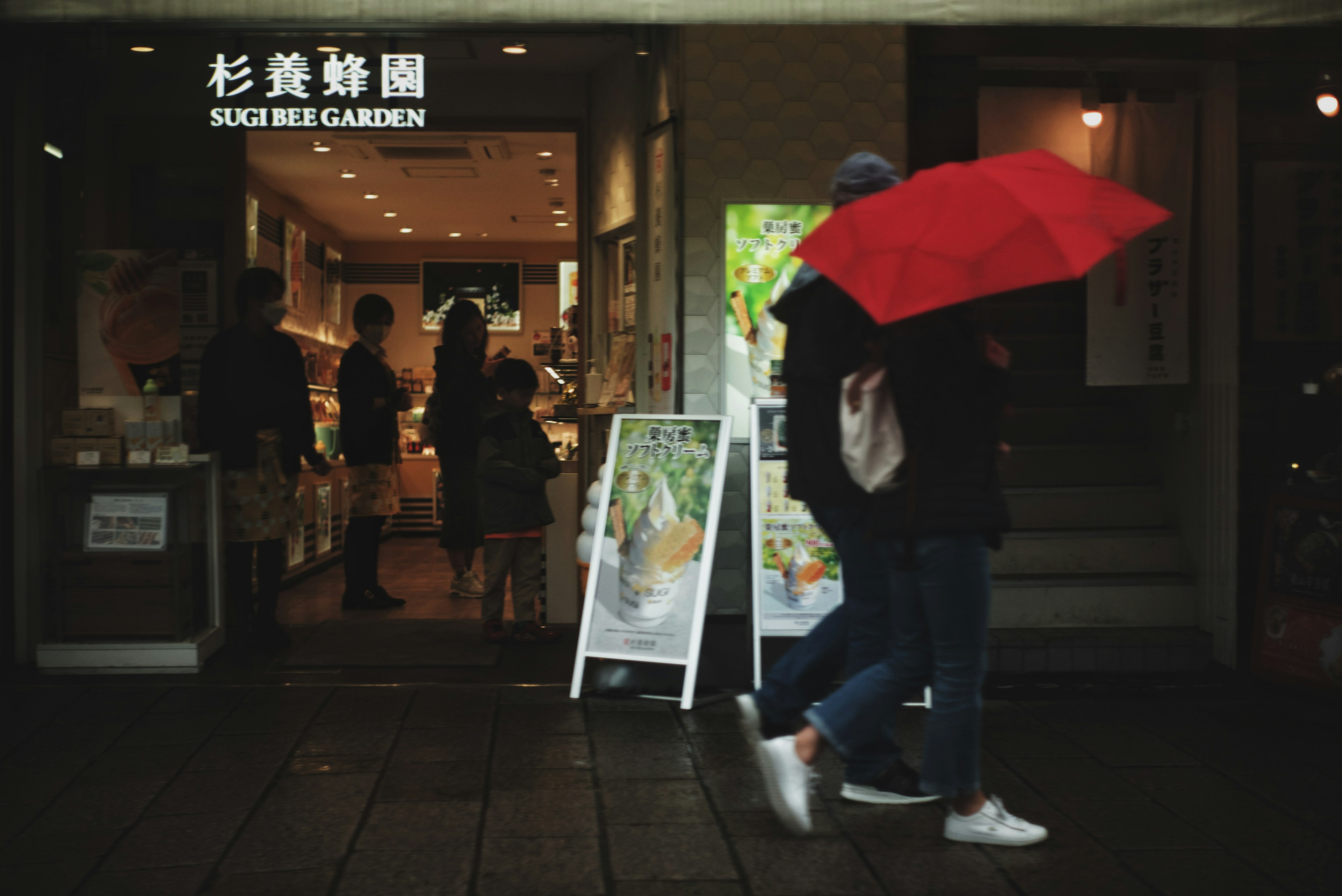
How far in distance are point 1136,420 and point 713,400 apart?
277 cm

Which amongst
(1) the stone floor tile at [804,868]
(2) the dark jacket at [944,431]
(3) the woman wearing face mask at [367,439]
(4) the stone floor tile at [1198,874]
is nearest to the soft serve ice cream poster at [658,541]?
(1) the stone floor tile at [804,868]

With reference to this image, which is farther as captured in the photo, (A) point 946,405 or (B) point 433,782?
(B) point 433,782

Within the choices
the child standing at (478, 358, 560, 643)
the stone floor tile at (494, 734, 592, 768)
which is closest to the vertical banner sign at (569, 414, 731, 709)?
the stone floor tile at (494, 734, 592, 768)

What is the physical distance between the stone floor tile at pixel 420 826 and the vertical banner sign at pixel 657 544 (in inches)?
52.5

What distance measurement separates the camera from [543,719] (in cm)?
472

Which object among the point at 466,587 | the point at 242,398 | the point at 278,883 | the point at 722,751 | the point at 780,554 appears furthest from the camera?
the point at 466,587

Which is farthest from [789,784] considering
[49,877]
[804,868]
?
[49,877]

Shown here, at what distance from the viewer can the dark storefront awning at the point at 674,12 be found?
403 centimetres

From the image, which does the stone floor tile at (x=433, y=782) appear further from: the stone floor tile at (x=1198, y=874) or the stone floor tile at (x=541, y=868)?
the stone floor tile at (x=1198, y=874)

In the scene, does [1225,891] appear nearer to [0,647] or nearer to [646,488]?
[646,488]

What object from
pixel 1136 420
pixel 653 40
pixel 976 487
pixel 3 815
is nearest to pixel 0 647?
pixel 3 815

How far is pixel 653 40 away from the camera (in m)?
5.66

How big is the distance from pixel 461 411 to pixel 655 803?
159 inches

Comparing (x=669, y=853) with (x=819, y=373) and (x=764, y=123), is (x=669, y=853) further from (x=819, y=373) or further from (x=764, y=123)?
(x=764, y=123)
